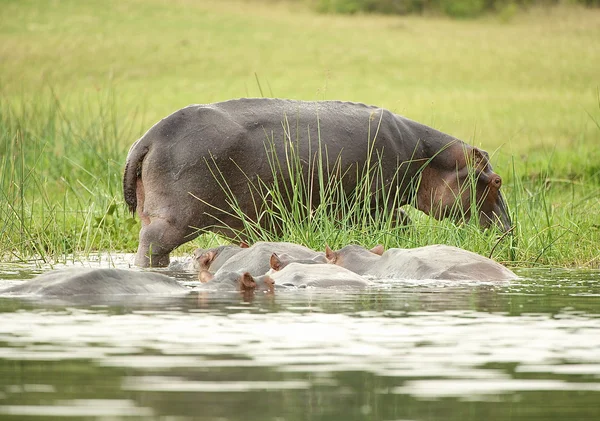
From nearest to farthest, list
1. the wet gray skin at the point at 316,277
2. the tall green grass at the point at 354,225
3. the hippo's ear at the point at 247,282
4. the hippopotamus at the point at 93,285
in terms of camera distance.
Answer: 1. the hippopotamus at the point at 93,285
2. the hippo's ear at the point at 247,282
3. the wet gray skin at the point at 316,277
4. the tall green grass at the point at 354,225

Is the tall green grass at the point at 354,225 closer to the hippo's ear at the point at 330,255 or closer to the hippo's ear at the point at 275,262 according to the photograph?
the hippo's ear at the point at 330,255

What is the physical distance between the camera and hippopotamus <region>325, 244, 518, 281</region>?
6.24 meters

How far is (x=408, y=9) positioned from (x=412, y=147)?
33651 mm

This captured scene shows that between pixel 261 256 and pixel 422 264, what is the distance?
0.81m

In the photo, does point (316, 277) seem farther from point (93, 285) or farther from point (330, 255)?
point (93, 285)

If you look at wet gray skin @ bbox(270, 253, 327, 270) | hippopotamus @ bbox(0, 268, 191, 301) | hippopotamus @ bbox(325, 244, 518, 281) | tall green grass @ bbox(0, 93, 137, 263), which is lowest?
tall green grass @ bbox(0, 93, 137, 263)

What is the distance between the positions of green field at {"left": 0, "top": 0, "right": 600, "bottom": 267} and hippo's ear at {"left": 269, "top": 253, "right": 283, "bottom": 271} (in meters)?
0.97

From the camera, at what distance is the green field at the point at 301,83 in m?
8.38

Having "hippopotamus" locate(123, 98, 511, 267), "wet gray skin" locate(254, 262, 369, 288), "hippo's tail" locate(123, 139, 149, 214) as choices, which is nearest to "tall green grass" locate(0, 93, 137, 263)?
"hippo's tail" locate(123, 139, 149, 214)

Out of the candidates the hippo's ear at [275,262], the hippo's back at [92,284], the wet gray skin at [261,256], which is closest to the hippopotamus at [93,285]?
the hippo's back at [92,284]

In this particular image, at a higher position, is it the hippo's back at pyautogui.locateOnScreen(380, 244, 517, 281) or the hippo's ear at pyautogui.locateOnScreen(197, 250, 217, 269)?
the hippo's back at pyautogui.locateOnScreen(380, 244, 517, 281)

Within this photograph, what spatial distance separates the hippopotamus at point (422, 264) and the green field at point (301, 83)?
0.69m

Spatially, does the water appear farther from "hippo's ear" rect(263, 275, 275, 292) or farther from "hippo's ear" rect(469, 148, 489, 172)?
"hippo's ear" rect(469, 148, 489, 172)

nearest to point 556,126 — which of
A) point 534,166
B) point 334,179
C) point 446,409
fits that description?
point 534,166
